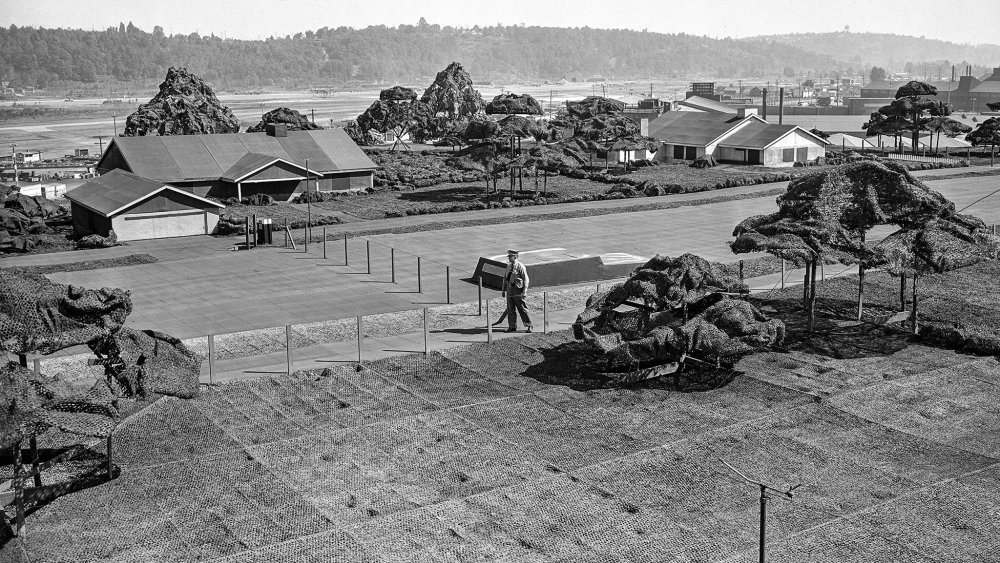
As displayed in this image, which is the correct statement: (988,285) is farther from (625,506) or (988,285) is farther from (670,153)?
(670,153)

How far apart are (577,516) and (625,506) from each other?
3.11ft

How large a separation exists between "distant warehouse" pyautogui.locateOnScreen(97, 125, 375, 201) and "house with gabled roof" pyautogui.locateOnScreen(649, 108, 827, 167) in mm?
29757

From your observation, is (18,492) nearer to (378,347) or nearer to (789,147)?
(378,347)

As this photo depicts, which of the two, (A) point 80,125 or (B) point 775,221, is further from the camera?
(A) point 80,125

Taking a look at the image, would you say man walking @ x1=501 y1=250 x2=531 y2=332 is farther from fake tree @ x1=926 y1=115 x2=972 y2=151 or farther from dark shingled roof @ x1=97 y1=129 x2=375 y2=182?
fake tree @ x1=926 y1=115 x2=972 y2=151

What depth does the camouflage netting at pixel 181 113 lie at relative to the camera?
94812mm

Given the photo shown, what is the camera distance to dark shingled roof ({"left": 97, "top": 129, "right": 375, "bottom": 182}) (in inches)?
2579

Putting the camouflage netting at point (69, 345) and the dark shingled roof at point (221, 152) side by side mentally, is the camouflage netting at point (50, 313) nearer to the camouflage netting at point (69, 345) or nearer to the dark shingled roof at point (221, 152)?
the camouflage netting at point (69, 345)

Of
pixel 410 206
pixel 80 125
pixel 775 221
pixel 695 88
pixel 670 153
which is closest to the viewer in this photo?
pixel 775 221

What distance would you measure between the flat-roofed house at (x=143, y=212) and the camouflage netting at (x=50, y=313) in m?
34.8

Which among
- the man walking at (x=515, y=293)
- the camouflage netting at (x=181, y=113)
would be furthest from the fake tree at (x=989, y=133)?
the man walking at (x=515, y=293)

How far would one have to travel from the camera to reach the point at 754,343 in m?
26.1

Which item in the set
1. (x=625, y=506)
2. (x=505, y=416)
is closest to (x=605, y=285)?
(x=505, y=416)

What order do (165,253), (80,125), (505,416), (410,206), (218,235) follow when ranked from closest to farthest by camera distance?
(505,416), (165,253), (218,235), (410,206), (80,125)
